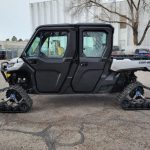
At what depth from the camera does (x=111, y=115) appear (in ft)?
18.0

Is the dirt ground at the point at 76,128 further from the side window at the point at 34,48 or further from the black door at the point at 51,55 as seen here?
the side window at the point at 34,48

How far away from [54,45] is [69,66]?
60 cm

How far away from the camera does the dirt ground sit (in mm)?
3988

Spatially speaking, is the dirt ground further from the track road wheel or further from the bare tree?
the bare tree

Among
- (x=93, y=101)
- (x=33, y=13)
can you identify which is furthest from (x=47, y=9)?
(x=93, y=101)

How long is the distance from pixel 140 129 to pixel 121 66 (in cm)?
171

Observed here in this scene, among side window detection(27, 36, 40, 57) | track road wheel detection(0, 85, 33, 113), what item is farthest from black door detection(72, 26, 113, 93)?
track road wheel detection(0, 85, 33, 113)

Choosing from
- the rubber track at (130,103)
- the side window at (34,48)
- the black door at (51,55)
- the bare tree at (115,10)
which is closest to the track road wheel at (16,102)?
the black door at (51,55)

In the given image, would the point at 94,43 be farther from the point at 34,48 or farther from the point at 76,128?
the point at 76,128

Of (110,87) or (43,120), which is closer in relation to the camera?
(43,120)

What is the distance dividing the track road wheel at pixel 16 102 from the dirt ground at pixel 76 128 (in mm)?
178

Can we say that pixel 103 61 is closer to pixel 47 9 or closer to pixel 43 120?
pixel 43 120

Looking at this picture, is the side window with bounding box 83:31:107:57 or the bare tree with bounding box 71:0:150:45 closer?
the side window with bounding box 83:31:107:57

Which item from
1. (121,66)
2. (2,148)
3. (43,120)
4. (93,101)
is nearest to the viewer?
(2,148)
